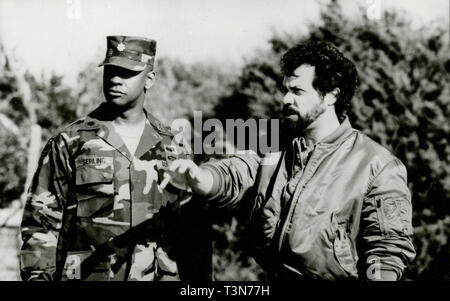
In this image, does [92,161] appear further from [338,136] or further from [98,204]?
[338,136]

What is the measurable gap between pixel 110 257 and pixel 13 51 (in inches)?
133

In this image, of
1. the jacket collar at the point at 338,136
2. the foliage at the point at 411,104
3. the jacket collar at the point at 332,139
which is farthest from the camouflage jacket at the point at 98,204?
the foliage at the point at 411,104

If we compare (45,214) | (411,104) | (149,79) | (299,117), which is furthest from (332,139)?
(411,104)

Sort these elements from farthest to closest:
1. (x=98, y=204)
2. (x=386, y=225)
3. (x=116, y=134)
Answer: (x=116, y=134) → (x=98, y=204) → (x=386, y=225)

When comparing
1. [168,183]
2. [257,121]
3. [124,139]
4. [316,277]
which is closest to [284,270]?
[316,277]

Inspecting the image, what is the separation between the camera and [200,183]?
8.42 ft

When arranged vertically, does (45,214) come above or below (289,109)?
below

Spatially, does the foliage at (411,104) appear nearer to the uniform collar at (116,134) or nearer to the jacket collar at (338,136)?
the uniform collar at (116,134)

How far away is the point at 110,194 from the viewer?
118 inches

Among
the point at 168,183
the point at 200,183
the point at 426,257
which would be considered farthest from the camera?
the point at 426,257

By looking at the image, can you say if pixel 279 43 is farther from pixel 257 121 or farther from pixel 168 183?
pixel 168 183

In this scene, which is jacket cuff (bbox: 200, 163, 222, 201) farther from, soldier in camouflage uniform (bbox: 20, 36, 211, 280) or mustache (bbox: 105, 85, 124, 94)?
mustache (bbox: 105, 85, 124, 94)

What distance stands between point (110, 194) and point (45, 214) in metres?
0.30

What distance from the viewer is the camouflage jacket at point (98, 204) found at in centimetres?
294
